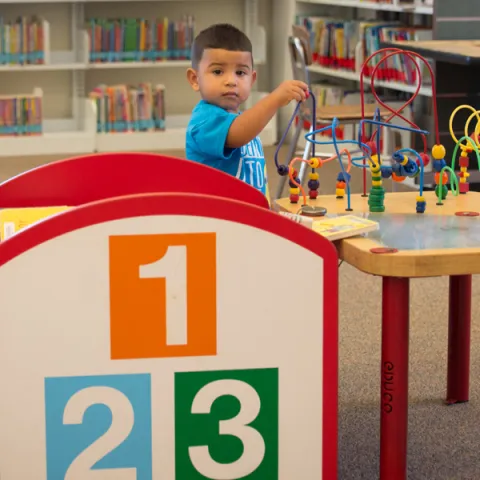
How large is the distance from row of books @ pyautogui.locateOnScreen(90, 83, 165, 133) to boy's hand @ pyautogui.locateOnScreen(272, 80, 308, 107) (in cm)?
473

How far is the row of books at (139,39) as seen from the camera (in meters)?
→ 6.72

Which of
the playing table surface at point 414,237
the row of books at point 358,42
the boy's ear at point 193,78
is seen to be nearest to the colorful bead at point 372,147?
the playing table surface at point 414,237

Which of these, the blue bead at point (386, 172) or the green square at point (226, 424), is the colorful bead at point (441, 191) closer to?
the blue bead at point (386, 172)

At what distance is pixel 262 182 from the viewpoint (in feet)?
8.16

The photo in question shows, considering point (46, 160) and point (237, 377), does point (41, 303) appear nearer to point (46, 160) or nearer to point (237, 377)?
point (237, 377)

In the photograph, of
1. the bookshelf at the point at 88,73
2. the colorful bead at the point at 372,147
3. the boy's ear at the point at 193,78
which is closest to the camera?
the colorful bead at the point at 372,147

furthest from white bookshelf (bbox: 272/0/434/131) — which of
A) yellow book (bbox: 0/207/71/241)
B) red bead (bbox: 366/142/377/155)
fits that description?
yellow book (bbox: 0/207/71/241)

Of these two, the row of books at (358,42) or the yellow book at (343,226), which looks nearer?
the yellow book at (343,226)

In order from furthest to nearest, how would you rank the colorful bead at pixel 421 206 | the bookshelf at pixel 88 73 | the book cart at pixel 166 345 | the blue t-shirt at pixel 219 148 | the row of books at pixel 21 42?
the bookshelf at pixel 88 73
the row of books at pixel 21 42
the blue t-shirt at pixel 219 148
the colorful bead at pixel 421 206
the book cart at pixel 166 345

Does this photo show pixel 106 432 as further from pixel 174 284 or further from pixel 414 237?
pixel 414 237

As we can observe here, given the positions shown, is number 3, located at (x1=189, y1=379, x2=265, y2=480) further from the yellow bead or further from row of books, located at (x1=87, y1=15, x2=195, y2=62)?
row of books, located at (x1=87, y1=15, x2=195, y2=62)

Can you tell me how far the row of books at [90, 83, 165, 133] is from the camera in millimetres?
6738

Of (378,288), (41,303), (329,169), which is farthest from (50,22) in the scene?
(41,303)

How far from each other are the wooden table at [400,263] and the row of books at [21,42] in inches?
188
